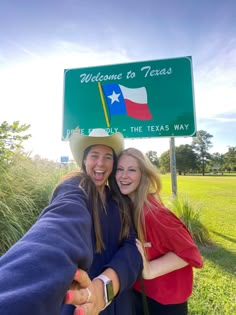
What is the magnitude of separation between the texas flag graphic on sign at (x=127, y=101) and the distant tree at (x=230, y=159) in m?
89.8

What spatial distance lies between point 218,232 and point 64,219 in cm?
639

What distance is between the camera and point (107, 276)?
1095 mm

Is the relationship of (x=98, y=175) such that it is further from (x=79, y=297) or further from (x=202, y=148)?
(x=202, y=148)

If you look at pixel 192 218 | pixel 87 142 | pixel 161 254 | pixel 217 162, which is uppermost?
pixel 217 162

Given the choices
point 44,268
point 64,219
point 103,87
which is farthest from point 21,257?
point 103,87

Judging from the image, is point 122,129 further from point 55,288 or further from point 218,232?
point 55,288

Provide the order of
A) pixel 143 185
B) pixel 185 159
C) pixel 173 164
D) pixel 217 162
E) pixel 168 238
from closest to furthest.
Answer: pixel 168 238 < pixel 143 185 < pixel 173 164 < pixel 185 159 < pixel 217 162

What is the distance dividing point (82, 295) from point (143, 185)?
1146 millimetres

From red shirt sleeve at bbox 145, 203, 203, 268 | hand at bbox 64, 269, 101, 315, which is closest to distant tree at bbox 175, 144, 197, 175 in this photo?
red shirt sleeve at bbox 145, 203, 203, 268

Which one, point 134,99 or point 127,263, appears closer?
point 127,263

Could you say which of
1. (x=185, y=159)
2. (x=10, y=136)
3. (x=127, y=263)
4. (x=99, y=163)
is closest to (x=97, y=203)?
(x=127, y=263)

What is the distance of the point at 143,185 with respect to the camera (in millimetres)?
1927

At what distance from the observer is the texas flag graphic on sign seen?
507cm

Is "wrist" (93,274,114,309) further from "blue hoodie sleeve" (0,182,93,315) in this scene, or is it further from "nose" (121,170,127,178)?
"nose" (121,170,127,178)
